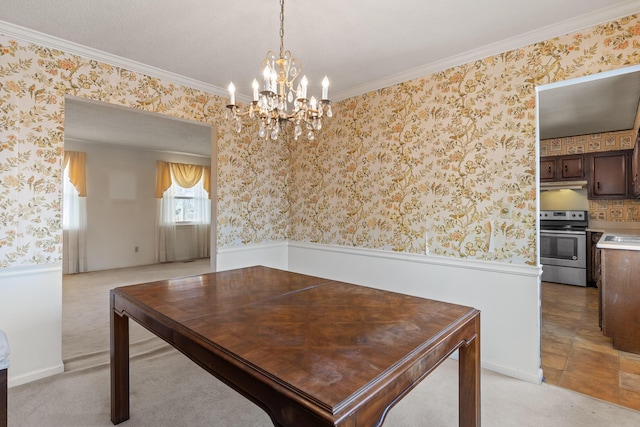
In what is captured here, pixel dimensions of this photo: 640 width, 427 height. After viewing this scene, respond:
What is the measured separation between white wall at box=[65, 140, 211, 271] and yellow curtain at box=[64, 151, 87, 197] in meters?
0.10

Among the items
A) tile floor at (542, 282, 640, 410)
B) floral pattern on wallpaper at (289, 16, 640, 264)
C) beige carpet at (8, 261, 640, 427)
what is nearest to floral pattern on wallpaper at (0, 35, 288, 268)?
beige carpet at (8, 261, 640, 427)

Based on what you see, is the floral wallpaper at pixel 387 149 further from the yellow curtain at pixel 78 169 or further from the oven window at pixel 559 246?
the yellow curtain at pixel 78 169

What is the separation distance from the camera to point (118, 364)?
5.73ft

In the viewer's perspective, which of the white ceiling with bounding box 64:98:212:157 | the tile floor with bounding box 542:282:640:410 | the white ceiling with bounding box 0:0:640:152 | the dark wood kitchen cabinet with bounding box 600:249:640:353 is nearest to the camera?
the white ceiling with bounding box 0:0:640:152

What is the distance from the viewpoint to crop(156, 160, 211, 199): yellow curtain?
22.2ft

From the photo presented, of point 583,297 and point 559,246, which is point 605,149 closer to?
point 559,246

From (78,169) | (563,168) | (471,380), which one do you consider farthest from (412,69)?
(78,169)

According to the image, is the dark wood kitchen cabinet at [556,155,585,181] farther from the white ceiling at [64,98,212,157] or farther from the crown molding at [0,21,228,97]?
the white ceiling at [64,98,212,157]

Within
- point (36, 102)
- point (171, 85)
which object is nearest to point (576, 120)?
point (171, 85)

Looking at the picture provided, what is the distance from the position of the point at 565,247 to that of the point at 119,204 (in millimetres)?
7882

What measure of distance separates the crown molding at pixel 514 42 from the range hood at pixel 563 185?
378 cm

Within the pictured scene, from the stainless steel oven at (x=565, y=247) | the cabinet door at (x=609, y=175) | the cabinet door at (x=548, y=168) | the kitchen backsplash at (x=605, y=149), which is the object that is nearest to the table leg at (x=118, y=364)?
the stainless steel oven at (x=565, y=247)

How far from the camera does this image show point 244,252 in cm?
346

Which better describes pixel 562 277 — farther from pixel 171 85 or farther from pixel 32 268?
pixel 32 268
